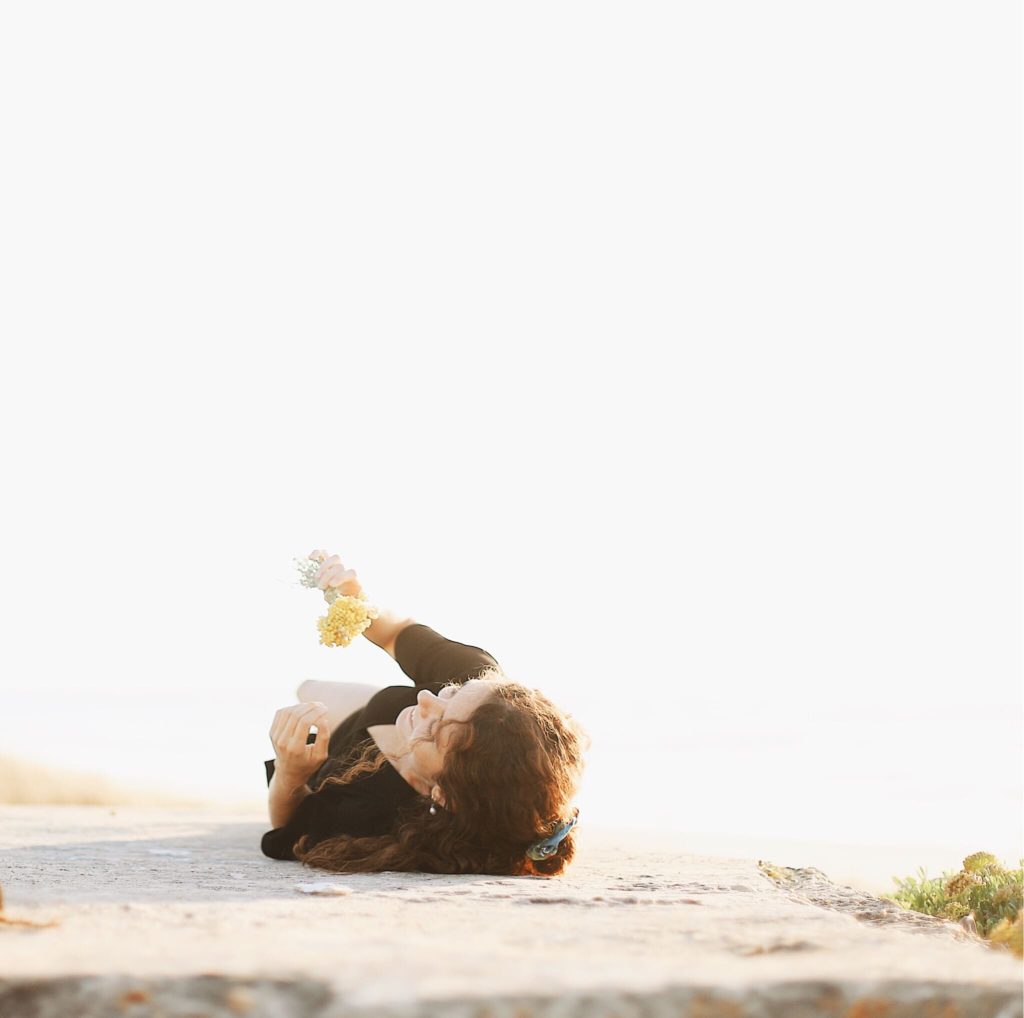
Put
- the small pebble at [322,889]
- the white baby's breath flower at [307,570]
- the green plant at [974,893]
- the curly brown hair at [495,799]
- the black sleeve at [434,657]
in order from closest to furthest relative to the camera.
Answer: the small pebble at [322,889] → the green plant at [974,893] → the curly brown hair at [495,799] → the black sleeve at [434,657] → the white baby's breath flower at [307,570]

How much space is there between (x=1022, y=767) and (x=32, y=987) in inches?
590

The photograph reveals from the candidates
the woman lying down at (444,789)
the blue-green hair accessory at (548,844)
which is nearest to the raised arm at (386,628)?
the woman lying down at (444,789)

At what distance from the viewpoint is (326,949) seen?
190 centimetres

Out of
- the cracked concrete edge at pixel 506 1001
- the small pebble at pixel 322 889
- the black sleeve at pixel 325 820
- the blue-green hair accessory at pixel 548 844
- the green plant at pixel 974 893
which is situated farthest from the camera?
the black sleeve at pixel 325 820

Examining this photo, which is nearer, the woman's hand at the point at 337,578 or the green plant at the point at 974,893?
the green plant at the point at 974,893

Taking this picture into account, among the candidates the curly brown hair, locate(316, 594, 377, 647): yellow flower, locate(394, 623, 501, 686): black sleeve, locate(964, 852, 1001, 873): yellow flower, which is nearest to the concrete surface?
the curly brown hair

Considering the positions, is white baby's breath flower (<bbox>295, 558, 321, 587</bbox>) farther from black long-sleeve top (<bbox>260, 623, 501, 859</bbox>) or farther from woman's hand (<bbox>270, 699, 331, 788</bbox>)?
A: woman's hand (<bbox>270, 699, 331, 788</bbox>)

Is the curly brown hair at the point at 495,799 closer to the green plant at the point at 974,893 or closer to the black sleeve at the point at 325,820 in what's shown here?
the black sleeve at the point at 325,820

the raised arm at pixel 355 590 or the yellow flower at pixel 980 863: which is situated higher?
the raised arm at pixel 355 590

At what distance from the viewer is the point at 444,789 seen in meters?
3.65

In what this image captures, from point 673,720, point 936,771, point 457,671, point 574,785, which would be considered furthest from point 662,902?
point 673,720

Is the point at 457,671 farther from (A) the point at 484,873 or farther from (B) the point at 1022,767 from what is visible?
(B) the point at 1022,767

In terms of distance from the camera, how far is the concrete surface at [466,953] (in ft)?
5.53

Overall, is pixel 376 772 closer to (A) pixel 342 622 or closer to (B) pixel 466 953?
(A) pixel 342 622
